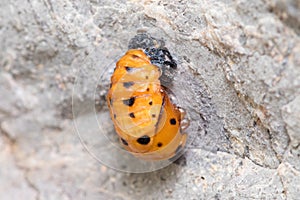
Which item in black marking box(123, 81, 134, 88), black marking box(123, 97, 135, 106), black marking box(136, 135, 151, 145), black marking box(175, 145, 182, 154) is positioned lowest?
black marking box(175, 145, 182, 154)

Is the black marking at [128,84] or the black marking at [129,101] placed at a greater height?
the black marking at [128,84]

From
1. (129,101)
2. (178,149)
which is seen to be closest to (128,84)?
(129,101)

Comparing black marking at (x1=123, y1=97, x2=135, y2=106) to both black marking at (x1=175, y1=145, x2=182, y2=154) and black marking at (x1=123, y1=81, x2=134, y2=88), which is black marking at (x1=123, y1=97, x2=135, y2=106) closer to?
black marking at (x1=123, y1=81, x2=134, y2=88)

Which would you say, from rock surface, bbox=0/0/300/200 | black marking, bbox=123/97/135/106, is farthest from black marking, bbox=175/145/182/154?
black marking, bbox=123/97/135/106

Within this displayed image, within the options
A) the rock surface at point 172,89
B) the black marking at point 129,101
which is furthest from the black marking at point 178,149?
the black marking at point 129,101

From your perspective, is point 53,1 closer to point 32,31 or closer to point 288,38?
point 32,31

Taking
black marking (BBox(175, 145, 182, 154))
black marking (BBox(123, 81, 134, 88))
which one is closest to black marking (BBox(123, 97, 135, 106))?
black marking (BBox(123, 81, 134, 88))

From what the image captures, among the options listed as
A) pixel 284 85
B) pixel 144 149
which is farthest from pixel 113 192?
pixel 284 85

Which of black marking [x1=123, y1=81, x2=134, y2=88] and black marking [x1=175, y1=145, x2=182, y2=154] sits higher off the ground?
black marking [x1=123, y1=81, x2=134, y2=88]

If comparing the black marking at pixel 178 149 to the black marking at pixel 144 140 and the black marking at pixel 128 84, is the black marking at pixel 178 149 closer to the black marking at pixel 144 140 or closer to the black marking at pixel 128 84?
the black marking at pixel 144 140

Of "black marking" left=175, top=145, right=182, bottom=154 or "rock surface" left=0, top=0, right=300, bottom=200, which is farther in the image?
"black marking" left=175, top=145, right=182, bottom=154
